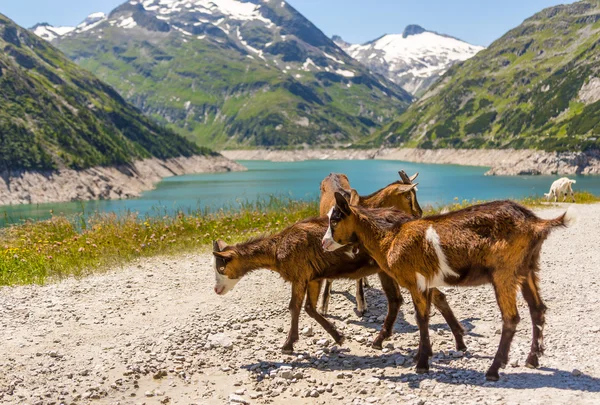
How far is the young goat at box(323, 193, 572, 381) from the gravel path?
2.29ft

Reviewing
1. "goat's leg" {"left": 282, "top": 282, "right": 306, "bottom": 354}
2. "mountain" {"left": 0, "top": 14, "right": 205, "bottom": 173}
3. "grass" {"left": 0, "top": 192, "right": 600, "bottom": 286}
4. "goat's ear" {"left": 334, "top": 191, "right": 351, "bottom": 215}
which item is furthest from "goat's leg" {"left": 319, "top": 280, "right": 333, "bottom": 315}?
"mountain" {"left": 0, "top": 14, "right": 205, "bottom": 173}

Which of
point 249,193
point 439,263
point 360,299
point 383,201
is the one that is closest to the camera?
point 439,263

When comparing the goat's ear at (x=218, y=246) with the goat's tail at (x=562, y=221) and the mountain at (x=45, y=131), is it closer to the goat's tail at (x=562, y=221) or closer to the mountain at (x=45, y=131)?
the goat's tail at (x=562, y=221)

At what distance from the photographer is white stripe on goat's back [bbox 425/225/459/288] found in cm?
784

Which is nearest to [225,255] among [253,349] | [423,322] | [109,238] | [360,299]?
[253,349]

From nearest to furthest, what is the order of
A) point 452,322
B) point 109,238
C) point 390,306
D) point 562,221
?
point 562,221, point 452,322, point 390,306, point 109,238

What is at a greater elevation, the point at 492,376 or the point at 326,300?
the point at 492,376

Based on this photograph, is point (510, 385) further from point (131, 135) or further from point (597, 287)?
point (131, 135)

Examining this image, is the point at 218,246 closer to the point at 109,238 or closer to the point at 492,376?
the point at 492,376

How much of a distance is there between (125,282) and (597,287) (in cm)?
1188

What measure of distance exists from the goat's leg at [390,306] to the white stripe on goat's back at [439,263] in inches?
69.9

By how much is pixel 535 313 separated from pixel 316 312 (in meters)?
3.80

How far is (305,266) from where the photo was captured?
9.49m

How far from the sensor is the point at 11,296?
1295 cm
